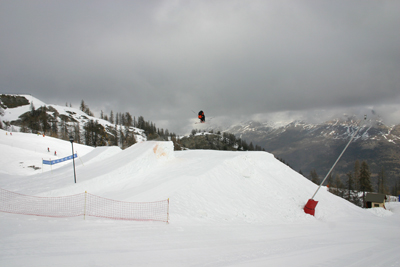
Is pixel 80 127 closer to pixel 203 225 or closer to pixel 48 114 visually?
pixel 48 114

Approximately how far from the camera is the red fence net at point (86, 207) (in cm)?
1212

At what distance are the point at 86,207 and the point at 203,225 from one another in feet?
25.5

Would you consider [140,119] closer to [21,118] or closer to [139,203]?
[21,118]

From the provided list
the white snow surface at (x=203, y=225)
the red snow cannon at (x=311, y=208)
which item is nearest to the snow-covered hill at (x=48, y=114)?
the white snow surface at (x=203, y=225)

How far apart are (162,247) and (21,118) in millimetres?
141875

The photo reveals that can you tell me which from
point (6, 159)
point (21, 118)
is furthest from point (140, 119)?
point (6, 159)

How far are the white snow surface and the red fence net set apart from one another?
2.29 ft

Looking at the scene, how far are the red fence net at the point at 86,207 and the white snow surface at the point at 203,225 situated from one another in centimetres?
70

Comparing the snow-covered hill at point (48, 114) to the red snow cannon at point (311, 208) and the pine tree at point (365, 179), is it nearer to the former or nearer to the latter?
the pine tree at point (365, 179)

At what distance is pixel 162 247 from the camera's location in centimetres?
864

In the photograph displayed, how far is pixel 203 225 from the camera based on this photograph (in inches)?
480

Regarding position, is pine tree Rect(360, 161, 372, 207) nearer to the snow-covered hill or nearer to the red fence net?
the red fence net

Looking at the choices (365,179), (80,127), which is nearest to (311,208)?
(365,179)

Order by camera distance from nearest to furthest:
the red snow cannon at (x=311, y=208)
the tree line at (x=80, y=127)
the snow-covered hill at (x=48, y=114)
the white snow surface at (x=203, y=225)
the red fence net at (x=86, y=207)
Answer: the white snow surface at (x=203, y=225), the red fence net at (x=86, y=207), the red snow cannon at (x=311, y=208), the tree line at (x=80, y=127), the snow-covered hill at (x=48, y=114)
